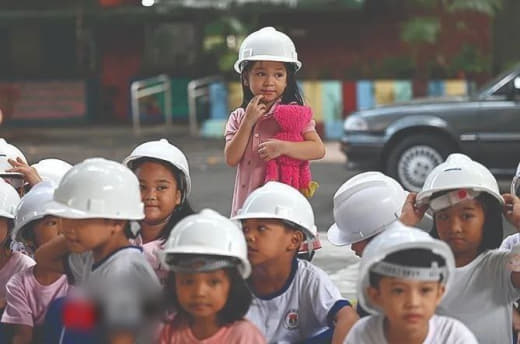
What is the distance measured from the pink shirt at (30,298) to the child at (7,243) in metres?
0.32

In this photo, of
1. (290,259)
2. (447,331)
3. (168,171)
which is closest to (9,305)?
(168,171)

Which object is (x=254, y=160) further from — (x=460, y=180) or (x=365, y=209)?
(x=460, y=180)

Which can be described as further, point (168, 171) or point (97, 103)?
point (97, 103)

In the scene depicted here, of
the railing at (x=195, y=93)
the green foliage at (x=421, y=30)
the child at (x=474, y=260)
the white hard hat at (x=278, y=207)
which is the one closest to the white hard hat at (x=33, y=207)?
the white hard hat at (x=278, y=207)

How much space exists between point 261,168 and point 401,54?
54.8 ft

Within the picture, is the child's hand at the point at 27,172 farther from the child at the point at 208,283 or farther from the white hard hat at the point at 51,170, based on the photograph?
the child at the point at 208,283

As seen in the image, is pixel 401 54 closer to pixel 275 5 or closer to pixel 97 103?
pixel 275 5

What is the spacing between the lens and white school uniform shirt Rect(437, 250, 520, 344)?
4305 mm

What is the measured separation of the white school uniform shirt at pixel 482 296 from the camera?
14.1 feet

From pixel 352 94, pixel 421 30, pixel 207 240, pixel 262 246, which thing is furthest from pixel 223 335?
pixel 421 30

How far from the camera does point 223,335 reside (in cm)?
373

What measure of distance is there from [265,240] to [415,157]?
343 inches

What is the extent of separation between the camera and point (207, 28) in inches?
867

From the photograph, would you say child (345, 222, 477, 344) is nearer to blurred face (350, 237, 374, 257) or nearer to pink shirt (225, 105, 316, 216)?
blurred face (350, 237, 374, 257)
